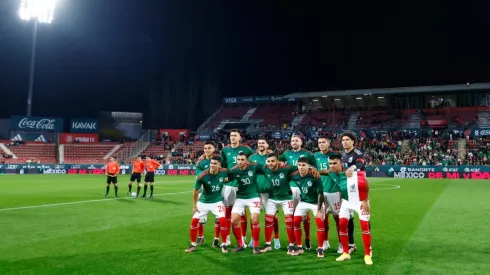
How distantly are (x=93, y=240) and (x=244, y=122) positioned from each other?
53.2 metres

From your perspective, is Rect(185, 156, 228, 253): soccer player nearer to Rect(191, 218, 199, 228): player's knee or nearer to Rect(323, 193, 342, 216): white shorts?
Rect(191, 218, 199, 228): player's knee

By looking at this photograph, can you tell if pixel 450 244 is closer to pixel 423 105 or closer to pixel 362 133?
pixel 362 133

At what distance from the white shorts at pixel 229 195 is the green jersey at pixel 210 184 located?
48cm

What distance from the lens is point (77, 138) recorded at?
5753 cm

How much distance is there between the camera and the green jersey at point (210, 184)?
853 cm

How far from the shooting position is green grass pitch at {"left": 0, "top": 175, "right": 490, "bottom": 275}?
6.88m

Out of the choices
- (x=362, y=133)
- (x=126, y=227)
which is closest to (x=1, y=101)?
(x=362, y=133)

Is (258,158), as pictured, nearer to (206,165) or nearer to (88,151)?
(206,165)

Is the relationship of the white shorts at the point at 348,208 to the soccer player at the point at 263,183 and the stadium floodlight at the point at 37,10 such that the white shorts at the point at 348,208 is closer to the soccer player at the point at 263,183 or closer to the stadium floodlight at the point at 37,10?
the soccer player at the point at 263,183

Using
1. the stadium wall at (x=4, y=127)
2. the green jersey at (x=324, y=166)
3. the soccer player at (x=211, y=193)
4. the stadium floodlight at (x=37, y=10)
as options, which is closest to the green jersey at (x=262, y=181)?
the soccer player at (x=211, y=193)

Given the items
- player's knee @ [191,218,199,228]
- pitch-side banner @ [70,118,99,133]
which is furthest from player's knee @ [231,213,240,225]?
pitch-side banner @ [70,118,99,133]

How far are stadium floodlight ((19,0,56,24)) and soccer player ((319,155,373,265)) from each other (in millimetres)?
46152

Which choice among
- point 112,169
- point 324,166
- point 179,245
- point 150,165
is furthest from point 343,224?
point 112,169

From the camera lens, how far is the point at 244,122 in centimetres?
6212
